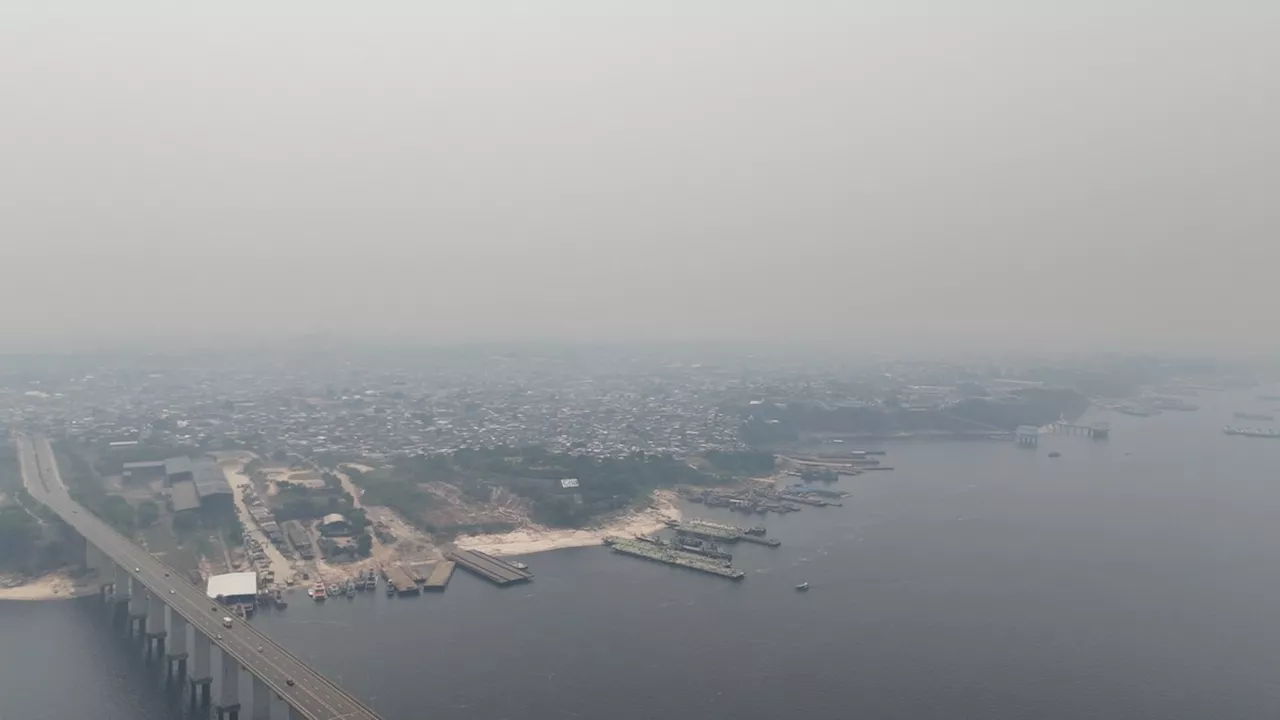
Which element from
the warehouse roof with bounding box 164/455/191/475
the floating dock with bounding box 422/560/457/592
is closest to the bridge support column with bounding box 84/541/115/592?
the floating dock with bounding box 422/560/457/592

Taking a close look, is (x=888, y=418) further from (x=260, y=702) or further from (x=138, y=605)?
(x=260, y=702)

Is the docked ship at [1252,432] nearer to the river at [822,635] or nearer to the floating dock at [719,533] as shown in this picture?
the river at [822,635]

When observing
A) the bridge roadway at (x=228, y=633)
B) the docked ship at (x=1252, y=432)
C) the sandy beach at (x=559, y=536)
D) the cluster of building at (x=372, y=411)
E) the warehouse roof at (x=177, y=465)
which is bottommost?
the sandy beach at (x=559, y=536)

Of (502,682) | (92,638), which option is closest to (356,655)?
(502,682)

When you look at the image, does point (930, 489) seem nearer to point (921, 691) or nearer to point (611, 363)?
point (921, 691)

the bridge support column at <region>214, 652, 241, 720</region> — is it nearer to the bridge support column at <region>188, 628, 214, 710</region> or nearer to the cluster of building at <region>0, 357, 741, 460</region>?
the bridge support column at <region>188, 628, 214, 710</region>

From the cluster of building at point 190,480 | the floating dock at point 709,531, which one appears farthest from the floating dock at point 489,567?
the cluster of building at point 190,480

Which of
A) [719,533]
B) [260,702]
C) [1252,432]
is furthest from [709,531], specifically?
[1252,432]
